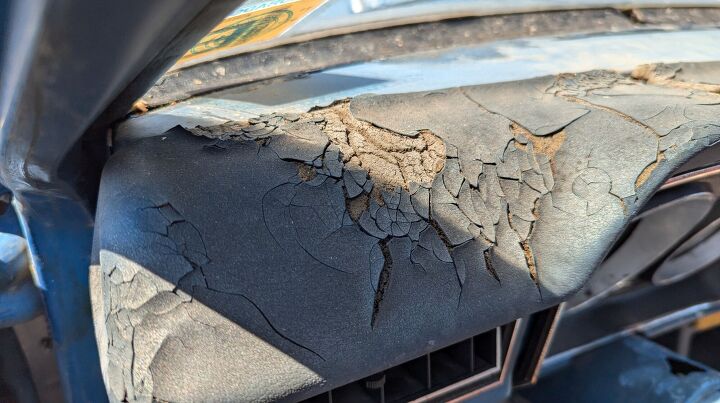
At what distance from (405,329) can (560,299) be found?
193 millimetres

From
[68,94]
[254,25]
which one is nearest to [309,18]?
[254,25]

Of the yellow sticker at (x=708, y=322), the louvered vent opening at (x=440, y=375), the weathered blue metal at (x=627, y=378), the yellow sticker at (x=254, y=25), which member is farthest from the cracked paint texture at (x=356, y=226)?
the yellow sticker at (x=708, y=322)

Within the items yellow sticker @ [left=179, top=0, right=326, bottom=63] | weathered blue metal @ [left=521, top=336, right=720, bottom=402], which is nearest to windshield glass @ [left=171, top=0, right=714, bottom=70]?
yellow sticker @ [left=179, top=0, right=326, bottom=63]

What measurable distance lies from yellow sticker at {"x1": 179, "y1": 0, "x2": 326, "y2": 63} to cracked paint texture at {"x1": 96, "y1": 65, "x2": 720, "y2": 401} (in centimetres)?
28

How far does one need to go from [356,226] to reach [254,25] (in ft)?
1.71

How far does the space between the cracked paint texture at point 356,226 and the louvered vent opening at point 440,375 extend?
0.57 ft

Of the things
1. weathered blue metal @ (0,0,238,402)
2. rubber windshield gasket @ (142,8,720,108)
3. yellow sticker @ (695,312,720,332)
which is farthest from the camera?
yellow sticker @ (695,312,720,332)

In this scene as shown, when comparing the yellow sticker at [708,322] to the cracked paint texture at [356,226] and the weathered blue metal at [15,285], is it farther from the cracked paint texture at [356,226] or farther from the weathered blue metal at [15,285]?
the weathered blue metal at [15,285]

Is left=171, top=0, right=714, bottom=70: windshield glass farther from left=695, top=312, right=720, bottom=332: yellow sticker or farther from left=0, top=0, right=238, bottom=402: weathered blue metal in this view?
left=695, top=312, right=720, bottom=332: yellow sticker

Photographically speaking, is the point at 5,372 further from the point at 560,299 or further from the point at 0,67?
the point at 560,299

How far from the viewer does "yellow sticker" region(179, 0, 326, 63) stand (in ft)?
3.19

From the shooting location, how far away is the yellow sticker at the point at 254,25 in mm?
973

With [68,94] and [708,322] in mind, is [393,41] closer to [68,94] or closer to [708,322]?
[68,94]

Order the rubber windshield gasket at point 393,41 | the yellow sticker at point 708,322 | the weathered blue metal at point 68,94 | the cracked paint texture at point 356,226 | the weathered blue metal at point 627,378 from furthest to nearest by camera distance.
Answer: the yellow sticker at point 708,322 → the weathered blue metal at point 627,378 → the rubber windshield gasket at point 393,41 → the cracked paint texture at point 356,226 → the weathered blue metal at point 68,94
